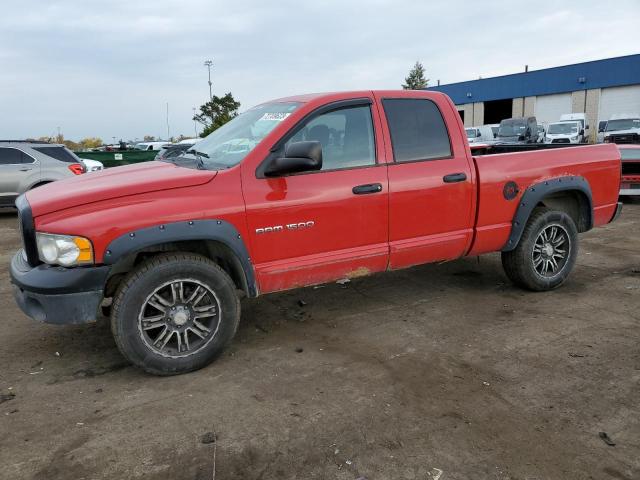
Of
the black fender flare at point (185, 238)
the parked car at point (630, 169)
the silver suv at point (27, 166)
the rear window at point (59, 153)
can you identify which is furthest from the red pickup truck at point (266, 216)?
the rear window at point (59, 153)

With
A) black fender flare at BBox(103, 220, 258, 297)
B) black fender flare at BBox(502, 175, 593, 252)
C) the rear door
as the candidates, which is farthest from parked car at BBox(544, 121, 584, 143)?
black fender flare at BBox(103, 220, 258, 297)

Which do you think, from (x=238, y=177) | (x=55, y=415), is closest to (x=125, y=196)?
(x=238, y=177)

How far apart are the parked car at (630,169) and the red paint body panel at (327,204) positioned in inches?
236

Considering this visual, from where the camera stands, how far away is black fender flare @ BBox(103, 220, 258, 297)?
3393mm

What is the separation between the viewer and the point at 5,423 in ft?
10.3

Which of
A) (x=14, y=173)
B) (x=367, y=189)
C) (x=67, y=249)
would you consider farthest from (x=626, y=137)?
(x=67, y=249)

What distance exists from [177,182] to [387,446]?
2159 mm

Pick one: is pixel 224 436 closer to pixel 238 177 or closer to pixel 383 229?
pixel 238 177

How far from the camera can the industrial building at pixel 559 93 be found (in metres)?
35.2

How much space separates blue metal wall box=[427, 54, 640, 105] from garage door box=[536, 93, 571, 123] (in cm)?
47

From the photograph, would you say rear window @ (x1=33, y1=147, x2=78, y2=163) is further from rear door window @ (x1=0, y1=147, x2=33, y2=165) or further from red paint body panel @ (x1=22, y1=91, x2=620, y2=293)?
red paint body panel @ (x1=22, y1=91, x2=620, y2=293)

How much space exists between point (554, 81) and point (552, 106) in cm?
186

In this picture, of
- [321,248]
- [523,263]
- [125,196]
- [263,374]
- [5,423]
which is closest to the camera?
[5,423]

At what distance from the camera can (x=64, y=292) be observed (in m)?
3.35
